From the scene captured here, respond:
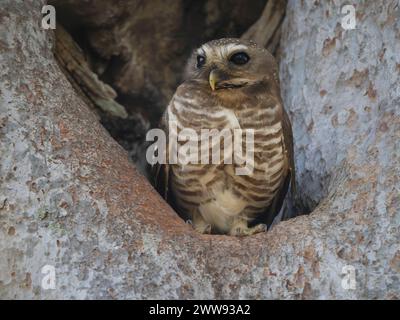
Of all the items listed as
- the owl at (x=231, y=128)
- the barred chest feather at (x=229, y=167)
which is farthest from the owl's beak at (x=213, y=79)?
the barred chest feather at (x=229, y=167)

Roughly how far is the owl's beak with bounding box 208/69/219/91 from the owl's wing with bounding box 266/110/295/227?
0.45 m

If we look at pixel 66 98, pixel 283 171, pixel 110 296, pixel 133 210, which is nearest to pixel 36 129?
pixel 66 98

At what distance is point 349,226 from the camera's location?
10.6 feet

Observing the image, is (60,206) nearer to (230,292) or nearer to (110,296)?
(110,296)

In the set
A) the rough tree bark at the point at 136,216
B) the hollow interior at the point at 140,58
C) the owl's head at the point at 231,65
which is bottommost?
the rough tree bark at the point at 136,216

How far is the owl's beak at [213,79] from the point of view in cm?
388

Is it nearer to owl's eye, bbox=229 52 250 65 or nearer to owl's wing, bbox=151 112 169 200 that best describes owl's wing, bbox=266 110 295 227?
owl's eye, bbox=229 52 250 65

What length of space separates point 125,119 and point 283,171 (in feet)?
4.08

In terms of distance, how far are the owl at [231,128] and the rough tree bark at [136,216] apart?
0.37 meters

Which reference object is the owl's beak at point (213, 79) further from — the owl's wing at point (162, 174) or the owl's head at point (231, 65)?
the owl's wing at point (162, 174)

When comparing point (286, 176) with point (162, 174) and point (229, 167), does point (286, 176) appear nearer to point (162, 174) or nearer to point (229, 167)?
point (229, 167)

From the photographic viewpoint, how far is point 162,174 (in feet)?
13.5

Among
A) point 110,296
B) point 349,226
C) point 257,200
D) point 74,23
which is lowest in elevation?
point 110,296

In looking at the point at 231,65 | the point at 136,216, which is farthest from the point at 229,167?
the point at 136,216
